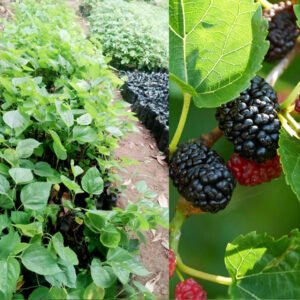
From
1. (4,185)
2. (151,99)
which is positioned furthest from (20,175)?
(151,99)

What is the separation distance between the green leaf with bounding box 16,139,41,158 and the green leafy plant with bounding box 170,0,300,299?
23 cm

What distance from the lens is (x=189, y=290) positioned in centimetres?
95

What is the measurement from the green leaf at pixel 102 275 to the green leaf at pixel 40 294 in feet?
0.26

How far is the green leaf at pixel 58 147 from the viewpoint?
0.99m

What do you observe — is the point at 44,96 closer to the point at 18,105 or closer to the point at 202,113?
the point at 18,105

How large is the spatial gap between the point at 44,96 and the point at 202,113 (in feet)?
0.92

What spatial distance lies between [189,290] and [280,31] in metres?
0.49

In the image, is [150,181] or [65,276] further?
[150,181]

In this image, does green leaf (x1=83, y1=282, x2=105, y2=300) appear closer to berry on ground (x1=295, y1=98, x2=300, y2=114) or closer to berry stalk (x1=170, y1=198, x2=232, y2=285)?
berry stalk (x1=170, y1=198, x2=232, y2=285)

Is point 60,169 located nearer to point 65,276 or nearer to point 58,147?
point 58,147

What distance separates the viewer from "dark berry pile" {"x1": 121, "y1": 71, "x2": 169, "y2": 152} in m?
1.01

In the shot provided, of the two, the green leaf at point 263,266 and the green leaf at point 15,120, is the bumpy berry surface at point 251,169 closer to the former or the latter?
the green leaf at point 263,266

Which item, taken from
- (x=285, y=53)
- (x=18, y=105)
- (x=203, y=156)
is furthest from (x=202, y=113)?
(x=18, y=105)

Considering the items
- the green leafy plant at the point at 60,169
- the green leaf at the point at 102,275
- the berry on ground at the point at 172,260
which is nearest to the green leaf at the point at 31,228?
the green leafy plant at the point at 60,169
